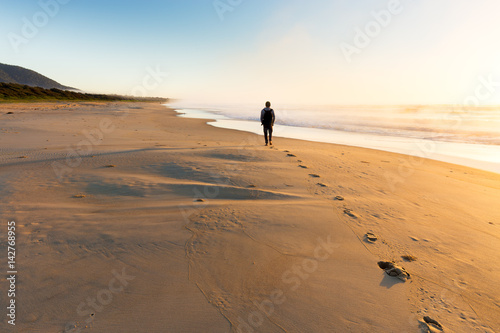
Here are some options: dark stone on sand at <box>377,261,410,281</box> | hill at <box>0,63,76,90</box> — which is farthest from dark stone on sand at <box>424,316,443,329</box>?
hill at <box>0,63,76,90</box>

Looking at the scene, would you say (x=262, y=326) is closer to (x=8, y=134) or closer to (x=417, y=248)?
(x=417, y=248)

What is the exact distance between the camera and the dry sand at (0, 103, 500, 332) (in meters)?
2.29

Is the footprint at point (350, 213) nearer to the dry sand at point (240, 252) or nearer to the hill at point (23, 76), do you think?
the dry sand at point (240, 252)

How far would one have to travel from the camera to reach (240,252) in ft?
10.5

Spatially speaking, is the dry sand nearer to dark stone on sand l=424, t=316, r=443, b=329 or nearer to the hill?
dark stone on sand l=424, t=316, r=443, b=329

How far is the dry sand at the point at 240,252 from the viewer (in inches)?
90.3

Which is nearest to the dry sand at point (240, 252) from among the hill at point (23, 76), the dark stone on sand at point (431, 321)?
the dark stone on sand at point (431, 321)

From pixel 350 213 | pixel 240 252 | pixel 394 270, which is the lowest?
pixel 240 252

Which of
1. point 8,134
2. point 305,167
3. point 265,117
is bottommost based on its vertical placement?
point 8,134

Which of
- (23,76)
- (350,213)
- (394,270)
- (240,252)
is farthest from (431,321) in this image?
(23,76)

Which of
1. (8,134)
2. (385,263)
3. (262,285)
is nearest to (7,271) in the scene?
(262,285)

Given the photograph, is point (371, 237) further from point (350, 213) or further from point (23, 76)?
point (23, 76)

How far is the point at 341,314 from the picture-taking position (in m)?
2.35

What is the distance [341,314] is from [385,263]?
3.84 feet
